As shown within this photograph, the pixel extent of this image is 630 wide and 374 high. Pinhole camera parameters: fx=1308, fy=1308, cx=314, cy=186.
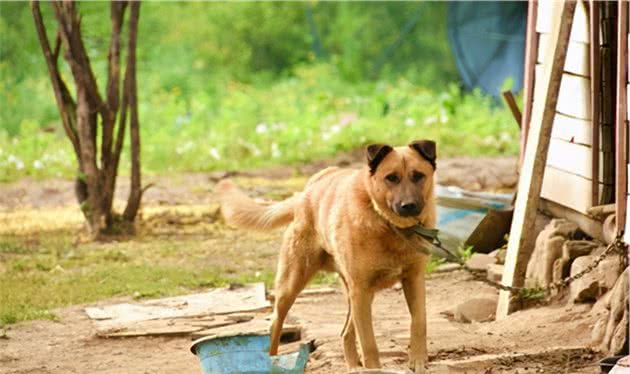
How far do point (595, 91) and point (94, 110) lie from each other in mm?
Result: 5837

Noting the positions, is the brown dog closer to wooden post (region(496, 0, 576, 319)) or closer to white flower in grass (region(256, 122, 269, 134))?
wooden post (region(496, 0, 576, 319))

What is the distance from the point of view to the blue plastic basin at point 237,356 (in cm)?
685

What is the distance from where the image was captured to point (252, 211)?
8695 millimetres

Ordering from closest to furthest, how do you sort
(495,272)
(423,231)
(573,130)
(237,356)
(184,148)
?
(237,356) → (423,231) → (573,130) → (495,272) → (184,148)

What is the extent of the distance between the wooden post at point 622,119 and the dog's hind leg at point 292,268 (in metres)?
1.89

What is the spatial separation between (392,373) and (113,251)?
6697 mm

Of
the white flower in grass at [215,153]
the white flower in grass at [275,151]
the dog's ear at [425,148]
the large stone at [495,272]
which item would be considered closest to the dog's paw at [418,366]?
the dog's ear at [425,148]

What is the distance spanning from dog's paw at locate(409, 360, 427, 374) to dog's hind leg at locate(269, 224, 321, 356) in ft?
3.44

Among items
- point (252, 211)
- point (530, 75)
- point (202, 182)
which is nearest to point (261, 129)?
point (202, 182)

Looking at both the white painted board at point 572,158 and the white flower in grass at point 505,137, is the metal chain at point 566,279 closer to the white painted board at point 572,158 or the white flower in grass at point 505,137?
the white painted board at point 572,158

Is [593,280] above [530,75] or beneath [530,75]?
beneath

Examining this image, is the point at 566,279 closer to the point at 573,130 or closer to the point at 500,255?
the point at 573,130

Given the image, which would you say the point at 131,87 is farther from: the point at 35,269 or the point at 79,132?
the point at 35,269

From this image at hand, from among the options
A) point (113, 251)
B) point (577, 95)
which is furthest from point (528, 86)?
point (113, 251)
